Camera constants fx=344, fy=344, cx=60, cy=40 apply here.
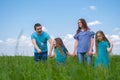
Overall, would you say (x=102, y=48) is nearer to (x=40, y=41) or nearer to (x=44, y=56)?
(x=44, y=56)

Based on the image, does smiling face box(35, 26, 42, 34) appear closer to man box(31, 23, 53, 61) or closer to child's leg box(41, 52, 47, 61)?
man box(31, 23, 53, 61)

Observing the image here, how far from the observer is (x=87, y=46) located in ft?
37.3

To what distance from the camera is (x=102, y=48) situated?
9875mm

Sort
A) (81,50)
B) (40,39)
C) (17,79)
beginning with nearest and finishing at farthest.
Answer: (17,79), (81,50), (40,39)

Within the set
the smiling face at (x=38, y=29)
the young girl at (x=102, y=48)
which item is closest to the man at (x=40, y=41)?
the smiling face at (x=38, y=29)

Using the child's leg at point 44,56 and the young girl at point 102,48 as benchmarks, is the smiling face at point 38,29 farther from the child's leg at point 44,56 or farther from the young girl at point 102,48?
the young girl at point 102,48

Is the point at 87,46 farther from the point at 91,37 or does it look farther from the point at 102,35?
the point at 102,35

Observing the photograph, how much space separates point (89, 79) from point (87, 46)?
682cm

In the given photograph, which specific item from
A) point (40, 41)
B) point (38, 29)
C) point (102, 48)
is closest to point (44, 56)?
point (40, 41)

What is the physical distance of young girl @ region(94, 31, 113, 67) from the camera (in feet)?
31.9

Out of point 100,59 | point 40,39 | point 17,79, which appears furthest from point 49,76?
point 40,39

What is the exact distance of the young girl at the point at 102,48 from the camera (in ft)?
31.9

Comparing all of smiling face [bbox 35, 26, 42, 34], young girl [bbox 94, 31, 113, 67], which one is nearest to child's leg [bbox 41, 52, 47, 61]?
smiling face [bbox 35, 26, 42, 34]

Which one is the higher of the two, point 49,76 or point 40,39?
point 40,39
